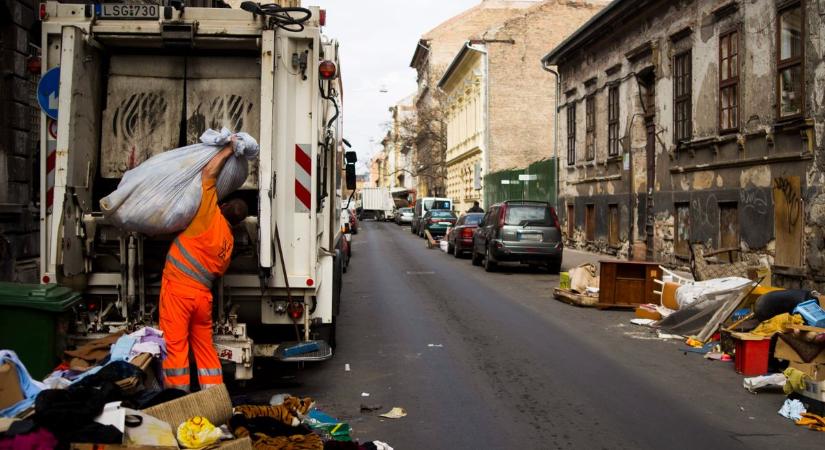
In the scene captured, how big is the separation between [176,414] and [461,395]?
308 cm

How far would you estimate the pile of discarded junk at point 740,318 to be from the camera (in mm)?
6969

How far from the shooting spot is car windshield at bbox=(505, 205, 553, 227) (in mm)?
19828

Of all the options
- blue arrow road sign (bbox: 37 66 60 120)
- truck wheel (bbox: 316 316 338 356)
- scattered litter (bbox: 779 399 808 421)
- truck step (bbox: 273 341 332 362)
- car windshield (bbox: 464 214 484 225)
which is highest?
blue arrow road sign (bbox: 37 66 60 120)

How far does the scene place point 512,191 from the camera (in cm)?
3975

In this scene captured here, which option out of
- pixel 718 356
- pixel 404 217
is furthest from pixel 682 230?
pixel 404 217

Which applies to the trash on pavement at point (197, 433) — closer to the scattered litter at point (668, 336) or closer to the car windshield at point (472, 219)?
the scattered litter at point (668, 336)

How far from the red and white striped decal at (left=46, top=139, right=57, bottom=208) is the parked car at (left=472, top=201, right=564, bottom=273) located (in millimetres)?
14096

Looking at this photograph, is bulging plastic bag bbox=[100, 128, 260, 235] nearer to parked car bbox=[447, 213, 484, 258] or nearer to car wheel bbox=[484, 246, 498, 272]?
car wheel bbox=[484, 246, 498, 272]

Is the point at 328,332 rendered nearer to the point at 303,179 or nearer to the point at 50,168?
the point at 303,179

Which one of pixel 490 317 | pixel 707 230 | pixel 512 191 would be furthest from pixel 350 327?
pixel 512 191

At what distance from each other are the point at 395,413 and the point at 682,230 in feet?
49.8

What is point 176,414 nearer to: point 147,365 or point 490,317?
point 147,365

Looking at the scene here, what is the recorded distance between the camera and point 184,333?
19.0ft

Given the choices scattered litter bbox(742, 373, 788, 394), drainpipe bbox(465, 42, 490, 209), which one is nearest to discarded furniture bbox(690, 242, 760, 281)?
scattered litter bbox(742, 373, 788, 394)
